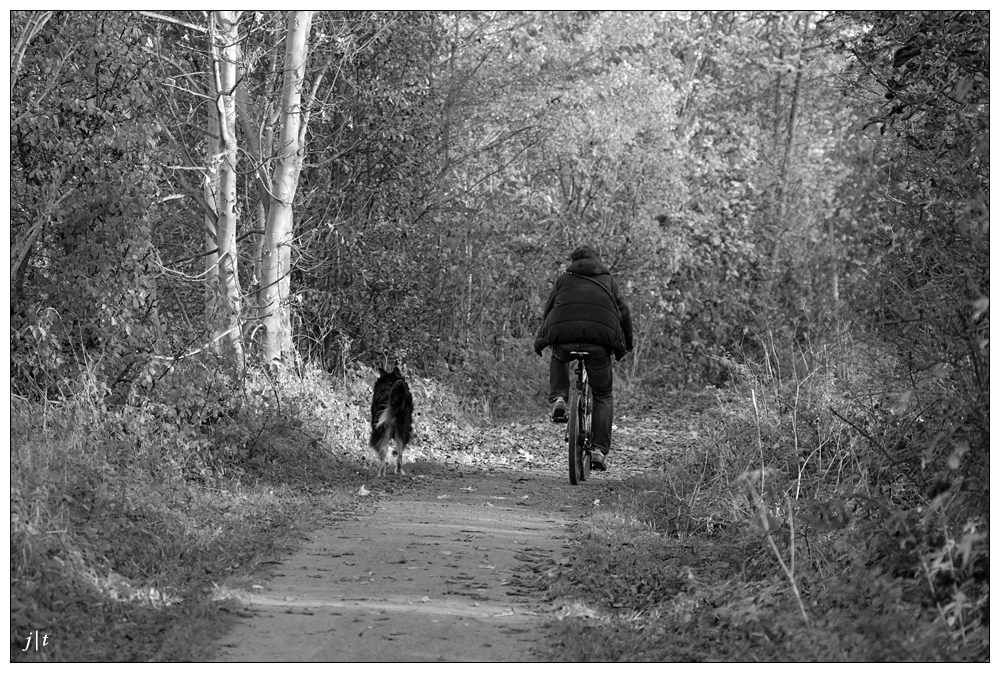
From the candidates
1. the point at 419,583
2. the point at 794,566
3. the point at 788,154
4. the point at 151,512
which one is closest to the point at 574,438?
the point at 419,583

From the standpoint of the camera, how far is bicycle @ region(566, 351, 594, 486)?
10586mm

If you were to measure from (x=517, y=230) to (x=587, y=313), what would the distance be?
10.3 m

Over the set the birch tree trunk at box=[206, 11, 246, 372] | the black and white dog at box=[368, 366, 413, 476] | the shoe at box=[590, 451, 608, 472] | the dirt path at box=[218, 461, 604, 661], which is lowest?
the dirt path at box=[218, 461, 604, 661]

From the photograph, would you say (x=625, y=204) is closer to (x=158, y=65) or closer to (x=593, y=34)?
(x=593, y=34)

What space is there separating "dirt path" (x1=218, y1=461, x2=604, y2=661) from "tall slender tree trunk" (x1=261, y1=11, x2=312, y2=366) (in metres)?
4.10

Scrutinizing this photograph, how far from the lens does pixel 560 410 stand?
1076 centimetres

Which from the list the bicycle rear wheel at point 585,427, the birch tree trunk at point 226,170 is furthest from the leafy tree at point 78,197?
the bicycle rear wheel at point 585,427

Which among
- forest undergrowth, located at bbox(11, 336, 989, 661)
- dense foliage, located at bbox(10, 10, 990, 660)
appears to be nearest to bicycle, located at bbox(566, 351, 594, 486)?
forest undergrowth, located at bbox(11, 336, 989, 661)

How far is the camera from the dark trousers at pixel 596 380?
10625 millimetres

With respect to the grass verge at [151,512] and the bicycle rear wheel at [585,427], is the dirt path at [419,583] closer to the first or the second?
the grass verge at [151,512]

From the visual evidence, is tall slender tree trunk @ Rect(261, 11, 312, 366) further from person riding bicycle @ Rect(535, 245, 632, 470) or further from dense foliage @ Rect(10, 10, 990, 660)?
person riding bicycle @ Rect(535, 245, 632, 470)

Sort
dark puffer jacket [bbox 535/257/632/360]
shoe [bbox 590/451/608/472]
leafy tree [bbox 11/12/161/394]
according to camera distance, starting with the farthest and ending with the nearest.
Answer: shoe [bbox 590/451/608/472], dark puffer jacket [bbox 535/257/632/360], leafy tree [bbox 11/12/161/394]

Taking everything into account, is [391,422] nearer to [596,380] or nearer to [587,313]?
[596,380]

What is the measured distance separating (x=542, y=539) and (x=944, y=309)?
147 inches
